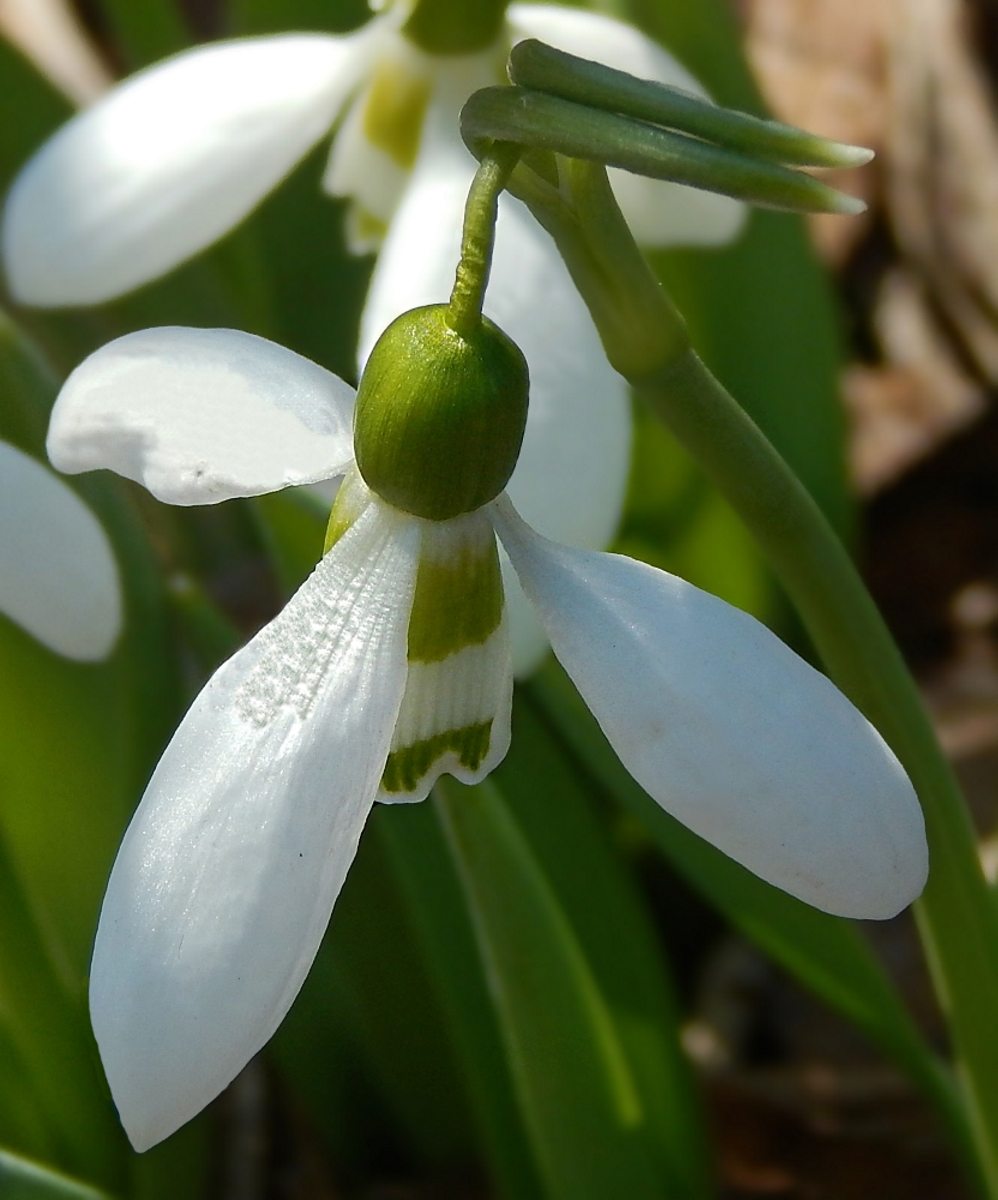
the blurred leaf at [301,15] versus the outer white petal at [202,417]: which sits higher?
the outer white petal at [202,417]

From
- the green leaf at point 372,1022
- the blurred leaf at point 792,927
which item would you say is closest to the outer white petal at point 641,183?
the blurred leaf at point 792,927

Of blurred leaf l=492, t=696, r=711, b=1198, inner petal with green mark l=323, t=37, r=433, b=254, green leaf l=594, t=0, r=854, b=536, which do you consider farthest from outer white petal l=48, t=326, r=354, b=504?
green leaf l=594, t=0, r=854, b=536

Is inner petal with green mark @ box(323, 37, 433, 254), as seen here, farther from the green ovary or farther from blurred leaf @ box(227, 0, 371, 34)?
the green ovary

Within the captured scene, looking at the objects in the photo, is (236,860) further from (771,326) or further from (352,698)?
(771,326)

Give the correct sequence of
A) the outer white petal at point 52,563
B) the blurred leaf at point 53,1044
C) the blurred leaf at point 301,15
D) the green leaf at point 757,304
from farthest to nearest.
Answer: the blurred leaf at point 301,15
the green leaf at point 757,304
the blurred leaf at point 53,1044
the outer white petal at point 52,563

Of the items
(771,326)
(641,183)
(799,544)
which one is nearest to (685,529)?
(771,326)

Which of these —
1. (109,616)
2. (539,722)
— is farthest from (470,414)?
(539,722)

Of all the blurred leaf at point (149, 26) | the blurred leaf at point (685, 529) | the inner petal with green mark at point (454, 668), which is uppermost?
the inner petal with green mark at point (454, 668)

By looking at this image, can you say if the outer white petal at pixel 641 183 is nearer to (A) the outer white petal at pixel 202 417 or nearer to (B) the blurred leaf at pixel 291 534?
(B) the blurred leaf at pixel 291 534
